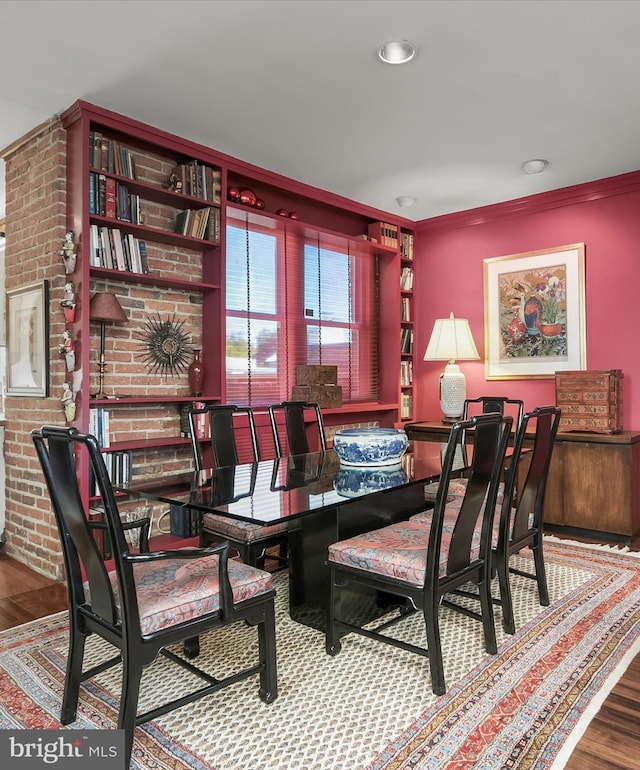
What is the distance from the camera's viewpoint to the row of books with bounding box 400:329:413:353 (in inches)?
220

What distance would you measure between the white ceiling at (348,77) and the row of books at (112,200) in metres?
0.41

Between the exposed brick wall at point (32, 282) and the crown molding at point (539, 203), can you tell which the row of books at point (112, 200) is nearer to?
the exposed brick wall at point (32, 282)

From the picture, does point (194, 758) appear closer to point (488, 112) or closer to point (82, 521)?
point (82, 521)

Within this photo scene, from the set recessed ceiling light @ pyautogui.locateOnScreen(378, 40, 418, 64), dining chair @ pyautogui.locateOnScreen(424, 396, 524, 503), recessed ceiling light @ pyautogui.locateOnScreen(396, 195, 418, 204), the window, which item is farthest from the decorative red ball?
dining chair @ pyautogui.locateOnScreen(424, 396, 524, 503)

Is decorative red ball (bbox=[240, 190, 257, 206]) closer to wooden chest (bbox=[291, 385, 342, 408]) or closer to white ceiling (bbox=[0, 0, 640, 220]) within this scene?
white ceiling (bbox=[0, 0, 640, 220])

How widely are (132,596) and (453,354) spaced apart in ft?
12.5

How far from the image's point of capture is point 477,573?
2316mm

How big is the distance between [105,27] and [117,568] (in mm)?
2303

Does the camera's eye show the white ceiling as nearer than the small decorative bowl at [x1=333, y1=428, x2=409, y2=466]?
Yes

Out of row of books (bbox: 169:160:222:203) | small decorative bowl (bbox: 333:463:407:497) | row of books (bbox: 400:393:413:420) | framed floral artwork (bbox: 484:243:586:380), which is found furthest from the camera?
row of books (bbox: 400:393:413:420)

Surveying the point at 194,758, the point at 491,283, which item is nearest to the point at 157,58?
the point at 194,758

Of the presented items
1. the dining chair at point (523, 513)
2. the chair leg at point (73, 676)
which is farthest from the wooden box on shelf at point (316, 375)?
the chair leg at point (73, 676)

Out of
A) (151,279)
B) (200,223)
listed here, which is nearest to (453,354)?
(200,223)

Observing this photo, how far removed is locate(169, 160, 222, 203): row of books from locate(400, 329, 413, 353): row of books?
243cm
